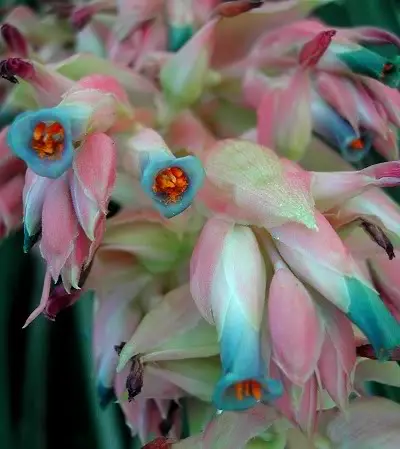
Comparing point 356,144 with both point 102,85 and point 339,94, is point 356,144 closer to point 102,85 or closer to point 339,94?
point 339,94

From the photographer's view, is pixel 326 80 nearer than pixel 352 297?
No

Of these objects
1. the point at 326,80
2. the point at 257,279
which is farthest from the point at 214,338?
the point at 326,80

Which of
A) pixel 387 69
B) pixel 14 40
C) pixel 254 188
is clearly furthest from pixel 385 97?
pixel 14 40

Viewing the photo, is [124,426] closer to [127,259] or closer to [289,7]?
[127,259]

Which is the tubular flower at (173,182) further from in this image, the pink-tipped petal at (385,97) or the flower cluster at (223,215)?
the pink-tipped petal at (385,97)

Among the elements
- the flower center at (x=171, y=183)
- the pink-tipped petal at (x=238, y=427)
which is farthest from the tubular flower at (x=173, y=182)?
the pink-tipped petal at (x=238, y=427)

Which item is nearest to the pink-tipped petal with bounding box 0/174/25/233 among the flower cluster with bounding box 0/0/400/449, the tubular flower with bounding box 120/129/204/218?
the flower cluster with bounding box 0/0/400/449

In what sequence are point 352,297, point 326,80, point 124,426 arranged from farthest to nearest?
1. point 124,426
2. point 326,80
3. point 352,297
